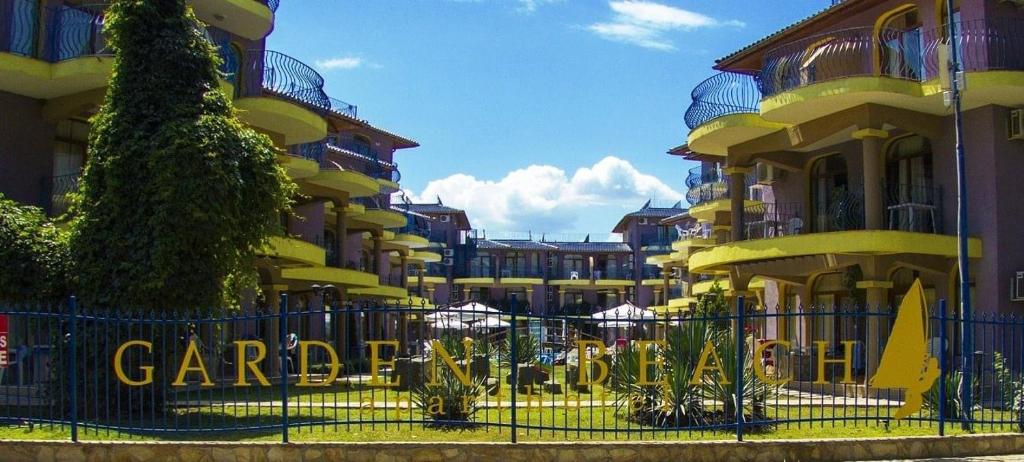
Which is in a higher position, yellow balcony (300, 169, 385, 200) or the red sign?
yellow balcony (300, 169, 385, 200)

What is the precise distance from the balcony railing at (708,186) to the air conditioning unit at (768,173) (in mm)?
6291

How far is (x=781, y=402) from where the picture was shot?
747 inches

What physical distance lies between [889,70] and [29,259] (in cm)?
1830

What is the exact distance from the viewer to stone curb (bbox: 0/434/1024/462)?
41.3 ft

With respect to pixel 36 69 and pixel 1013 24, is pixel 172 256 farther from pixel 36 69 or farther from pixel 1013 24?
pixel 1013 24

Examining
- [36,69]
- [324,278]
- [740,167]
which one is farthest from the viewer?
[324,278]

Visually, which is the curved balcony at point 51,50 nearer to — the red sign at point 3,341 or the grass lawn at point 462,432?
the red sign at point 3,341

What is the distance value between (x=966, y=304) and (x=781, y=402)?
369 cm

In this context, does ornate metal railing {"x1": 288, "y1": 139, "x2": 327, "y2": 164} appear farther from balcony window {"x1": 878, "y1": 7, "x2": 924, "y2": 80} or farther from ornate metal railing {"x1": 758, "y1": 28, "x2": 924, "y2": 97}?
balcony window {"x1": 878, "y1": 7, "x2": 924, "y2": 80}

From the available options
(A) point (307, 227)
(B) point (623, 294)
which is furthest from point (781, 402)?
(B) point (623, 294)

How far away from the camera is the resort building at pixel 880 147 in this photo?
72.2 feet

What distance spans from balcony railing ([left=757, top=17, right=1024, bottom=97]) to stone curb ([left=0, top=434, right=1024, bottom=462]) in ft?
34.0

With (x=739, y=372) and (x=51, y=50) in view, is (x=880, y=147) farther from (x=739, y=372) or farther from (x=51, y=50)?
(x=51, y=50)

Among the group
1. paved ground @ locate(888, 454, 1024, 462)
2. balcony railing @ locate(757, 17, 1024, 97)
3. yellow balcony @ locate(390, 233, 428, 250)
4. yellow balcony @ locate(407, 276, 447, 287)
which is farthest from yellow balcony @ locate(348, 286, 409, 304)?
yellow balcony @ locate(407, 276, 447, 287)
